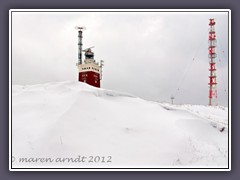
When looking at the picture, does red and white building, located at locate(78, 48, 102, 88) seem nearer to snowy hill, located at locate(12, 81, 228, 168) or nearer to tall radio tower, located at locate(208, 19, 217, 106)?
snowy hill, located at locate(12, 81, 228, 168)

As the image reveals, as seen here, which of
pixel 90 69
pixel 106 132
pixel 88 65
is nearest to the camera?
pixel 106 132

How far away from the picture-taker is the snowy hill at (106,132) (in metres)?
5.14

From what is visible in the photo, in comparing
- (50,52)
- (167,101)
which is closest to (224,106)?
(167,101)

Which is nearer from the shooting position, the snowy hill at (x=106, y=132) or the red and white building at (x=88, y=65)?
the snowy hill at (x=106, y=132)

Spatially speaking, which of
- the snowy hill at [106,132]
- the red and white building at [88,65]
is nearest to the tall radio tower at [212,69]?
the snowy hill at [106,132]

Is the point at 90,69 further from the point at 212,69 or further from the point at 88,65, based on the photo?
the point at 212,69

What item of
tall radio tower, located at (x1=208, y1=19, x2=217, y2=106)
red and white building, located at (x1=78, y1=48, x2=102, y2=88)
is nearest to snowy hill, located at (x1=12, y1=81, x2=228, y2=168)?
tall radio tower, located at (x1=208, y1=19, x2=217, y2=106)

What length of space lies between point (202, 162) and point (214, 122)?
105 cm

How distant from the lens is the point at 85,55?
5.77 m

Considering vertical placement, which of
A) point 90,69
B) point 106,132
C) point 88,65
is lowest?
point 106,132

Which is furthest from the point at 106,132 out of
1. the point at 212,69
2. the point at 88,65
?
the point at 212,69

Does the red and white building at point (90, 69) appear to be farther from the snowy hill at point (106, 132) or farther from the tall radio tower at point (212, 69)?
the tall radio tower at point (212, 69)

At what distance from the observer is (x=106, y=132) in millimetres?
5336
